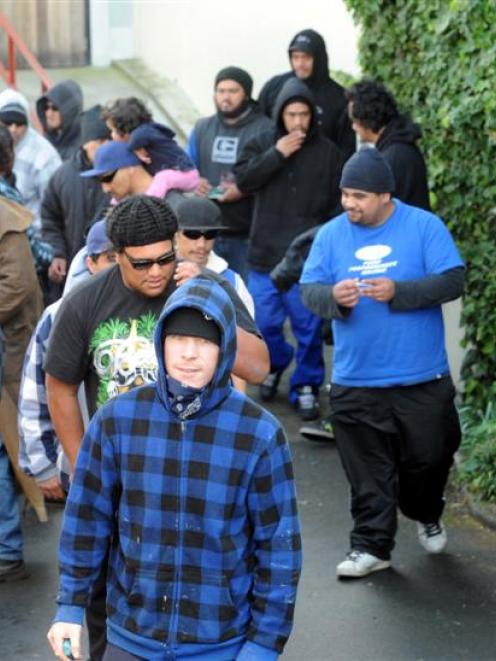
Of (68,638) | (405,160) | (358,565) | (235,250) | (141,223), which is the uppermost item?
(141,223)

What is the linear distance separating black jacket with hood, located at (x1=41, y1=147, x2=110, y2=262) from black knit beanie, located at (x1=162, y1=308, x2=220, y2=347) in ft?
16.9

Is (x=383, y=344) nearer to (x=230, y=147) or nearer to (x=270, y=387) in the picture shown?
(x=270, y=387)

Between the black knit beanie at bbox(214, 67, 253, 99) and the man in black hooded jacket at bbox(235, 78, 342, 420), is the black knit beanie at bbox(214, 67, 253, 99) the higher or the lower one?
the higher one

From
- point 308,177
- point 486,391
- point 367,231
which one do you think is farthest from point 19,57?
point 367,231

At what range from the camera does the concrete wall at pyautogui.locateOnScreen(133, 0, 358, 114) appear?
1255 cm

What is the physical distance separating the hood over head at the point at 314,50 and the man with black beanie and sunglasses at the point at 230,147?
431mm

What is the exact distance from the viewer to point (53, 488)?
5871mm

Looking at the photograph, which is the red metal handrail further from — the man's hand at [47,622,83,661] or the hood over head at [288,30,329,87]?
the man's hand at [47,622,83,661]

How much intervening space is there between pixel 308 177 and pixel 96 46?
7601 millimetres

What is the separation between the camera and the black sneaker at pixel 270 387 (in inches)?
396

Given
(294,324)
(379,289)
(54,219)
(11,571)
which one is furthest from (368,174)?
(54,219)

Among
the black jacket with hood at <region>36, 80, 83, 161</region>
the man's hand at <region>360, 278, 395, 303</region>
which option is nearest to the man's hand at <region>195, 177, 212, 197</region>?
the black jacket with hood at <region>36, 80, 83, 161</region>

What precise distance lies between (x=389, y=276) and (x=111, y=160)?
154cm

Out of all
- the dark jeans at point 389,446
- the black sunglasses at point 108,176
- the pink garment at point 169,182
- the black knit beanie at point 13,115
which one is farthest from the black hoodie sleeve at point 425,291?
the black knit beanie at point 13,115
